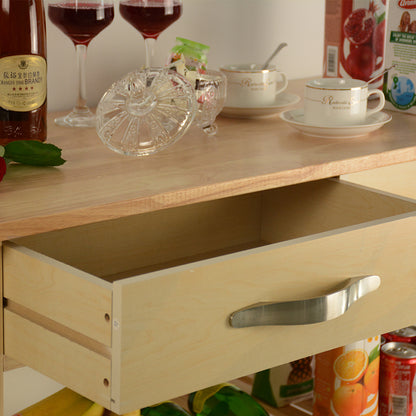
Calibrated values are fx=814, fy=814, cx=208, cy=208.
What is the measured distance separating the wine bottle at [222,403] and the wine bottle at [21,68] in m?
0.58

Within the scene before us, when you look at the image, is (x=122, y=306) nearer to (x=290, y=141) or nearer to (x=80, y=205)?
(x=80, y=205)

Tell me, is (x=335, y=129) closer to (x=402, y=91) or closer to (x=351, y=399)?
(x=402, y=91)

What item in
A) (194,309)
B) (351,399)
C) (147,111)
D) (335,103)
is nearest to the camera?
(194,309)

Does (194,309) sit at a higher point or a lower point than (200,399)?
higher

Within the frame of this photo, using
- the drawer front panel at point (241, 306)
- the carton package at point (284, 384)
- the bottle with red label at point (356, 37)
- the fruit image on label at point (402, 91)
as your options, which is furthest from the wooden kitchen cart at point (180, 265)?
the carton package at point (284, 384)

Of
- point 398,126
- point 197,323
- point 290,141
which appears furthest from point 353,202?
point 197,323

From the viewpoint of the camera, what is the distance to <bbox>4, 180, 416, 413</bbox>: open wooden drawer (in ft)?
2.54

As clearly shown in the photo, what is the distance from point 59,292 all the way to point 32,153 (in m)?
0.25

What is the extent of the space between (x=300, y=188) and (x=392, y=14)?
38 cm

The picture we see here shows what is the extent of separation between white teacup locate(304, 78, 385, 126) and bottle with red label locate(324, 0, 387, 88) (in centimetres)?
28

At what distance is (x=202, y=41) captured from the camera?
1646mm

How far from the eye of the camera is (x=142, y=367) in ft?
2.57

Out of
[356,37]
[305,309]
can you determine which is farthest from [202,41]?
[305,309]

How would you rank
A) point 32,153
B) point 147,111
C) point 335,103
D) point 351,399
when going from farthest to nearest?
point 351,399, point 335,103, point 147,111, point 32,153
